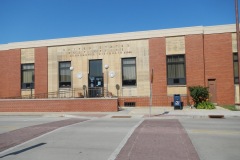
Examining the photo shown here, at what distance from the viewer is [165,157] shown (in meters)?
6.62

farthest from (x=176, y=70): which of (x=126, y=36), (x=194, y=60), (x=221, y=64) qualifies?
(x=126, y=36)

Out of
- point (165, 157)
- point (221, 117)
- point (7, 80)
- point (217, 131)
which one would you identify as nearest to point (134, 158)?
point (165, 157)

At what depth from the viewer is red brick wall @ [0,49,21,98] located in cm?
2931

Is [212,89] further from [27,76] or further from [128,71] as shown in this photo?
[27,76]

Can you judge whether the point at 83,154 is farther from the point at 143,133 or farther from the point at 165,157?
the point at 143,133

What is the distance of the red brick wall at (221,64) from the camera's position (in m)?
24.0

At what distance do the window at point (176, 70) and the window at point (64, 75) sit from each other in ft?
36.3

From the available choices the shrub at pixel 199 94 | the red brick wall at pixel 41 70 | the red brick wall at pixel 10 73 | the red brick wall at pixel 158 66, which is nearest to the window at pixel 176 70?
the red brick wall at pixel 158 66

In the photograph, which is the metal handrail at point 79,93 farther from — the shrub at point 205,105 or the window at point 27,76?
the shrub at point 205,105

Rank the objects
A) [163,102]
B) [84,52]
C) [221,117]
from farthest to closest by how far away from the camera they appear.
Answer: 1. [84,52]
2. [163,102]
3. [221,117]

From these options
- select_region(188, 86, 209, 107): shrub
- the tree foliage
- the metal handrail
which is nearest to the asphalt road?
the tree foliage

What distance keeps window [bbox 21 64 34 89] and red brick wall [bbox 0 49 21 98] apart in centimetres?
45

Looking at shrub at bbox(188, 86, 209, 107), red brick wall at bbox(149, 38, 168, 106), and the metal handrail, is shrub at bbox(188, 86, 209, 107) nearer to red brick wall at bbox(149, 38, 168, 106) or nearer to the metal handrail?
red brick wall at bbox(149, 38, 168, 106)

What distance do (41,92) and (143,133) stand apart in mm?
20412
